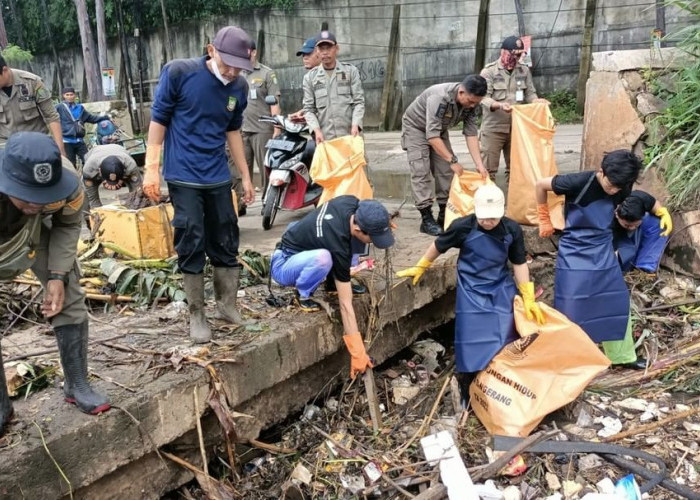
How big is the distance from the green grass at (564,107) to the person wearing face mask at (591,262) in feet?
26.8

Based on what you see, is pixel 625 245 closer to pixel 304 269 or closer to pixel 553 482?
pixel 553 482

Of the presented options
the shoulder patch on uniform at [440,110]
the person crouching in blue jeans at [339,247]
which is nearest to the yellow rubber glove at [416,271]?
the person crouching in blue jeans at [339,247]

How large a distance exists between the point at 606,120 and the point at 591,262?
6.45ft

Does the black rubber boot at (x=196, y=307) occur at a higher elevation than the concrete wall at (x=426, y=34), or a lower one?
lower

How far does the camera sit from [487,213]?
10.9 feet

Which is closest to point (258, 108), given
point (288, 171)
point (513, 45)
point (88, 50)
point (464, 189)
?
point (288, 171)

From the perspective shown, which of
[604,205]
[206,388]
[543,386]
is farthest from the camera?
[604,205]

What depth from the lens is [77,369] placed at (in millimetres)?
2398

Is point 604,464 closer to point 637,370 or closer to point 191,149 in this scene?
point 637,370

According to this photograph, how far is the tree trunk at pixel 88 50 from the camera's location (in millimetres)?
13781

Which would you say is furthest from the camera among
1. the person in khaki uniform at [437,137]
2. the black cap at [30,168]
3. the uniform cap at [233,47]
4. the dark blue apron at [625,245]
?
the person in khaki uniform at [437,137]

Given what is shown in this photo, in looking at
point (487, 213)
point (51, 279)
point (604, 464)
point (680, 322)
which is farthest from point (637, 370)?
point (51, 279)

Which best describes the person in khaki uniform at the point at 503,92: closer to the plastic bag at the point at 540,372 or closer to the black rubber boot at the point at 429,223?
the black rubber boot at the point at 429,223

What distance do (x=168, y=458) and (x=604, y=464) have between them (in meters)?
2.20
